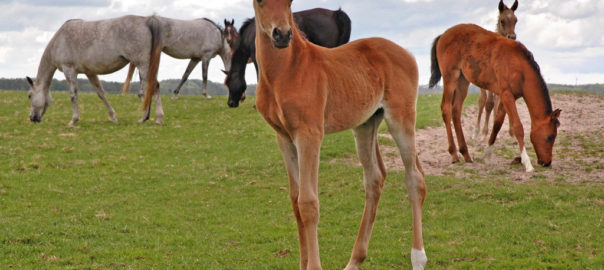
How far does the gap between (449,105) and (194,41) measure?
44.6ft

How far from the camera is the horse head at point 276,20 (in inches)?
163

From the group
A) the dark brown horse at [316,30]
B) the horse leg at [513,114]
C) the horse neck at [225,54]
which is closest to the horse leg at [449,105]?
the horse leg at [513,114]

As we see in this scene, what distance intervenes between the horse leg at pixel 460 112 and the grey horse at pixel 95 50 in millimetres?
8940

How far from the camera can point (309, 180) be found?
4484mm

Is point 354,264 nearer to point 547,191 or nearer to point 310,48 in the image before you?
point 310,48

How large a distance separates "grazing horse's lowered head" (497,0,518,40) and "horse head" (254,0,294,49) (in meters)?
10.7

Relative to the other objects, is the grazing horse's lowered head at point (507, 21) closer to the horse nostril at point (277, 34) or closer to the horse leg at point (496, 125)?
the horse leg at point (496, 125)

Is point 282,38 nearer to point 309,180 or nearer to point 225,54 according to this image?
point 309,180

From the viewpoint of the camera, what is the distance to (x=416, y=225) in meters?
5.41

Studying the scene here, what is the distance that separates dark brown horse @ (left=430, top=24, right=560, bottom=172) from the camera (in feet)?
35.1

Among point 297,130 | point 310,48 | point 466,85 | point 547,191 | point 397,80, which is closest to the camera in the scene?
point 297,130

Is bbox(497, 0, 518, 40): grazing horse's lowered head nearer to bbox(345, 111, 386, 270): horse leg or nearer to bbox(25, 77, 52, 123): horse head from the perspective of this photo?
bbox(345, 111, 386, 270): horse leg

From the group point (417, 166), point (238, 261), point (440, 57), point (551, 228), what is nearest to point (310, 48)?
point (417, 166)

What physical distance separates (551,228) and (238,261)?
13.4 ft
